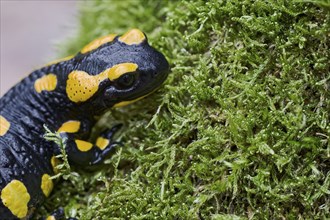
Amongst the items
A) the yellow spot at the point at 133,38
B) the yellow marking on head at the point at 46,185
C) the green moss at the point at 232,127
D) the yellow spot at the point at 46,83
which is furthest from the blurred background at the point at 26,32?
the green moss at the point at 232,127

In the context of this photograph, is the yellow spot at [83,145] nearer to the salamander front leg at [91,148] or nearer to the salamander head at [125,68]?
the salamander front leg at [91,148]

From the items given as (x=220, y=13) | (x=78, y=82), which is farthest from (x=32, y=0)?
(x=220, y=13)

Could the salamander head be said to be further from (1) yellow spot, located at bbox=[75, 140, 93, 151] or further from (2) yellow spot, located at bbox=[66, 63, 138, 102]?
(1) yellow spot, located at bbox=[75, 140, 93, 151]

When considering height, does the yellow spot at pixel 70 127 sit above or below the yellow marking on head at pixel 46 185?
above

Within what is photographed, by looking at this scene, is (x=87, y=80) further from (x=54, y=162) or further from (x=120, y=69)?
(x=54, y=162)

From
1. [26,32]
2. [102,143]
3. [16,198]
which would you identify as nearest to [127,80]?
[102,143]

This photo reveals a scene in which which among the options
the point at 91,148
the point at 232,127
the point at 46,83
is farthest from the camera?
the point at 46,83

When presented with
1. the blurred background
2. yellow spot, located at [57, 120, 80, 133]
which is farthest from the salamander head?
the blurred background
